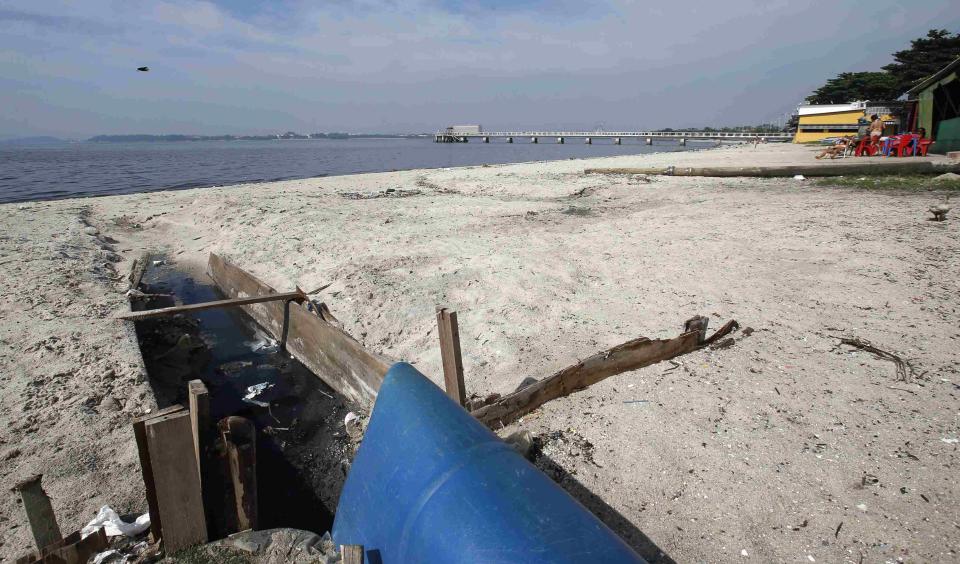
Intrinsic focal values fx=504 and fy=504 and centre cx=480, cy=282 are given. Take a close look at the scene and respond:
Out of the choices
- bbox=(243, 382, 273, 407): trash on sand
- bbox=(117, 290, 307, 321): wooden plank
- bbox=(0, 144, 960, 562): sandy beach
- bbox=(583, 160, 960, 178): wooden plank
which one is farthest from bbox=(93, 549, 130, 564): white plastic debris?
bbox=(583, 160, 960, 178): wooden plank

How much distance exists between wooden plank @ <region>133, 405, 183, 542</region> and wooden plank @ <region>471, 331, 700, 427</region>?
211 centimetres

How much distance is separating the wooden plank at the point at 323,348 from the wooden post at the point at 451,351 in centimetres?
96

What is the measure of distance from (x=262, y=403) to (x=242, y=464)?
124 inches

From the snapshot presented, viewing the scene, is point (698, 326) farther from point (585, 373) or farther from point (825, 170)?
point (825, 170)

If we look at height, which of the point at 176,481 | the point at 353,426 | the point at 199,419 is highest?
the point at 199,419

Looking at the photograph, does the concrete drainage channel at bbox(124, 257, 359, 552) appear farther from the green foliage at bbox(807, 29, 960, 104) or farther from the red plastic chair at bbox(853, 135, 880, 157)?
the green foliage at bbox(807, 29, 960, 104)

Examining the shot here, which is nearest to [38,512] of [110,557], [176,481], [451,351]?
[110,557]

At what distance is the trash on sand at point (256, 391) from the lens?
6.14 metres

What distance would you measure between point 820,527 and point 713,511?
58 centimetres

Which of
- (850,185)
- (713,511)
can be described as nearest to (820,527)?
(713,511)

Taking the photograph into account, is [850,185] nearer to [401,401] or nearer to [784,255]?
[784,255]

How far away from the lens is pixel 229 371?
6977 millimetres

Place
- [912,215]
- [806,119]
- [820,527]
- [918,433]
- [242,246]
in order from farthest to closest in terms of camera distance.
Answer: [806,119] → [242,246] → [912,215] → [918,433] → [820,527]

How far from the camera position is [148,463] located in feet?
9.62
